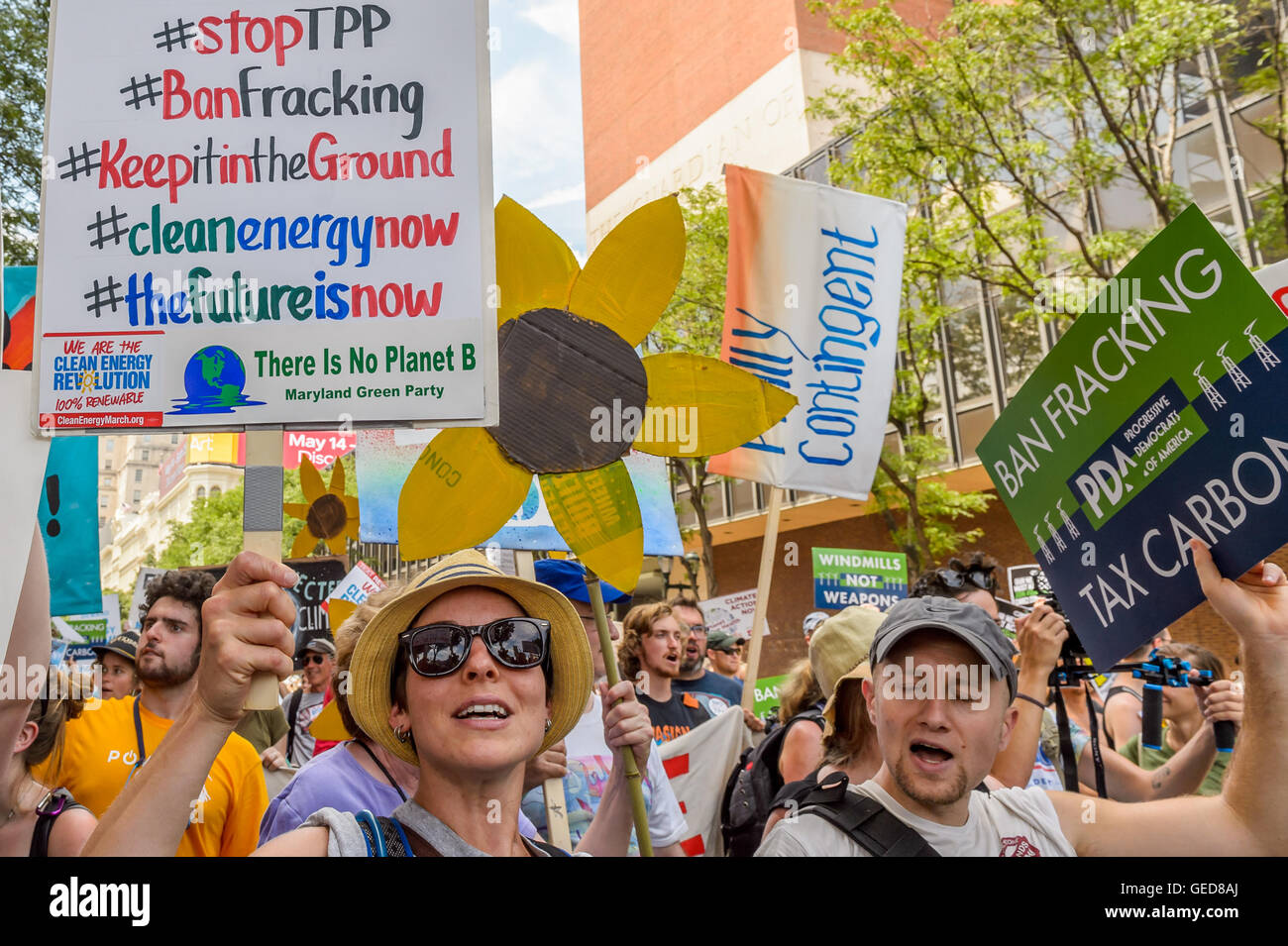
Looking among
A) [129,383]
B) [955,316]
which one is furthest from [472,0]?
[955,316]

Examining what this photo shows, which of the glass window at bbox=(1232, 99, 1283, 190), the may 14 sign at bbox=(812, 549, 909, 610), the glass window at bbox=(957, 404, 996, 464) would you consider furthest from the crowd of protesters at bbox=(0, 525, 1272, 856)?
the glass window at bbox=(957, 404, 996, 464)

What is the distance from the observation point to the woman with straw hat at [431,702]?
157cm

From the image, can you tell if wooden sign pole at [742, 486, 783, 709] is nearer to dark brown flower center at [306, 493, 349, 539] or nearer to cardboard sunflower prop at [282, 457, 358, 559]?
cardboard sunflower prop at [282, 457, 358, 559]

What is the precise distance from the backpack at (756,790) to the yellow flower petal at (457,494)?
1608 millimetres

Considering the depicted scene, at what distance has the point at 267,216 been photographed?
1.93m

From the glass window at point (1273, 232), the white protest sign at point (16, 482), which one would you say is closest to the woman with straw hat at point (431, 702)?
the white protest sign at point (16, 482)

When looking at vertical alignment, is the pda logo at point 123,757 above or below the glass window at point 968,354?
below

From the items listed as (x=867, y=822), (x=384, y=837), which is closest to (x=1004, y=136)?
(x=867, y=822)

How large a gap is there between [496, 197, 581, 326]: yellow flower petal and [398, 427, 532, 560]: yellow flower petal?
0.94ft

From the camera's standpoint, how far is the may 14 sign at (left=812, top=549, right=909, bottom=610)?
31.2 ft

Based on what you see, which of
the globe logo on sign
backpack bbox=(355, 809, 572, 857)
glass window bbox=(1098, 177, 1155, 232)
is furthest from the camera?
glass window bbox=(1098, 177, 1155, 232)

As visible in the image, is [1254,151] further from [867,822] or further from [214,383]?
[214,383]

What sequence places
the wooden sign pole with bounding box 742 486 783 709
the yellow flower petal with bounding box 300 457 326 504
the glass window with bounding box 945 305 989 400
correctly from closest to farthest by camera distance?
the wooden sign pole with bounding box 742 486 783 709 < the yellow flower petal with bounding box 300 457 326 504 < the glass window with bounding box 945 305 989 400
